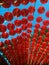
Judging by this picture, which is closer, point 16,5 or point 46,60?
point 16,5

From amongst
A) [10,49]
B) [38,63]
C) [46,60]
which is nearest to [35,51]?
[10,49]

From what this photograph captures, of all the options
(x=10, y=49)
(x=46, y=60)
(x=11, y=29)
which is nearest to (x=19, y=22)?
→ (x=11, y=29)

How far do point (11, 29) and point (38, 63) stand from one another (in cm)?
1123

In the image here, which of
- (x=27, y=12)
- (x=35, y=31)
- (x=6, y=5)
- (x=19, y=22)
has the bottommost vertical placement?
(x=35, y=31)

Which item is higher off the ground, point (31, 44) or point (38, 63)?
point (31, 44)

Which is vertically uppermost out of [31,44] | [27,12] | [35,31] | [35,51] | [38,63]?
[27,12]

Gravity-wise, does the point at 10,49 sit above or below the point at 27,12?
below

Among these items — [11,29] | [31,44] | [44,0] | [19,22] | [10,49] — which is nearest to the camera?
[44,0]

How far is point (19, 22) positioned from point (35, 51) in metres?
7.32

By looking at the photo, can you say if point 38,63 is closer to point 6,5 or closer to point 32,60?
point 32,60

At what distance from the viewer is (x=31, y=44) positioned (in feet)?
50.3

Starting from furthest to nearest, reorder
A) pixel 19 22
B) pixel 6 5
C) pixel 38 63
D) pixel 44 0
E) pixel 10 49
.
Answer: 1. pixel 38 63
2. pixel 10 49
3. pixel 19 22
4. pixel 44 0
5. pixel 6 5

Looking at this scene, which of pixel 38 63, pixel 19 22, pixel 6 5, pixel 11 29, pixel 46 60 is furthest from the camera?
pixel 38 63

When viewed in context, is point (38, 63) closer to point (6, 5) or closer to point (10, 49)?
point (10, 49)
